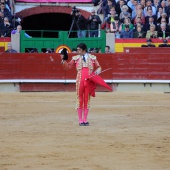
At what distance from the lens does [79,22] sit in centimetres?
1955

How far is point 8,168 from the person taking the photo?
288 inches

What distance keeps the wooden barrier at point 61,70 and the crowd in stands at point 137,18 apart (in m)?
0.71

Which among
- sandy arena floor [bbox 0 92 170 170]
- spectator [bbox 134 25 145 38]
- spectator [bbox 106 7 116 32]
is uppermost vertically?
spectator [bbox 106 7 116 32]

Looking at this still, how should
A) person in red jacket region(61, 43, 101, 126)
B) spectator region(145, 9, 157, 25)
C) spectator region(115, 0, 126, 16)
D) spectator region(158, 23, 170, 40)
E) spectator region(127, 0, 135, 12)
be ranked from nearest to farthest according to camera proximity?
person in red jacket region(61, 43, 101, 126) < spectator region(158, 23, 170, 40) < spectator region(145, 9, 157, 25) < spectator region(115, 0, 126, 16) < spectator region(127, 0, 135, 12)

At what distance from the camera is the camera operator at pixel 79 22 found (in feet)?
62.4

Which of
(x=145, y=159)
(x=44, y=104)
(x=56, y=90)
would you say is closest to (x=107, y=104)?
(x=44, y=104)

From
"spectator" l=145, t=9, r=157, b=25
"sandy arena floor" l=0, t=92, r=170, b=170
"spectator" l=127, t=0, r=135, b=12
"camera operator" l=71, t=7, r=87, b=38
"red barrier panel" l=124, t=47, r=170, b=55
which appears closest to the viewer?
"sandy arena floor" l=0, t=92, r=170, b=170

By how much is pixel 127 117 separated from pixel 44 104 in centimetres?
276

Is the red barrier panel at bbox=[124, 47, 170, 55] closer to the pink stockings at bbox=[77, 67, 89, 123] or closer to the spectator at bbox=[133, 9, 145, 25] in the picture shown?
the spectator at bbox=[133, 9, 145, 25]

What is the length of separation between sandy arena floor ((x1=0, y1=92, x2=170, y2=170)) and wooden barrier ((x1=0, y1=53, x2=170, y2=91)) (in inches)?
102

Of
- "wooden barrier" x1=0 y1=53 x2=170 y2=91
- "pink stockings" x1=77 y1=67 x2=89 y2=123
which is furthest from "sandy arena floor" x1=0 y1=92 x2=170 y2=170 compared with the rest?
"wooden barrier" x1=0 y1=53 x2=170 y2=91

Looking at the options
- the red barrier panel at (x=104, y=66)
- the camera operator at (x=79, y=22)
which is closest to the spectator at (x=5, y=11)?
the red barrier panel at (x=104, y=66)

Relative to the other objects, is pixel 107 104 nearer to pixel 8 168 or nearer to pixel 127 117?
pixel 127 117

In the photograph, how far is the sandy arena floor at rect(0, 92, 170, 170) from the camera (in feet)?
25.3
